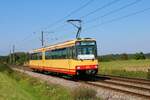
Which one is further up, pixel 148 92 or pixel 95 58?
pixel 95 58

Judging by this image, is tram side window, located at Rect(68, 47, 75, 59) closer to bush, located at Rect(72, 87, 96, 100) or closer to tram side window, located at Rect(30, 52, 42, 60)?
bush, located at Rect(72, 87, 96, 100)

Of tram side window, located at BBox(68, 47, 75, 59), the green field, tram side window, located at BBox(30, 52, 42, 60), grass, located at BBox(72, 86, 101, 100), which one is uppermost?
tram side window, located at BBox(30, 52, 42, 60)

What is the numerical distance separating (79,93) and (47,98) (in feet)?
10.1

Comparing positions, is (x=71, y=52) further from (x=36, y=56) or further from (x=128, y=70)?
(x=36, y=56)

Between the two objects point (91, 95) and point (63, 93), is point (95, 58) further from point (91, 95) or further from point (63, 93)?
point (91, 95)

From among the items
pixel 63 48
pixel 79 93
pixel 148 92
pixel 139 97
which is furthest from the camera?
pixel 63 48

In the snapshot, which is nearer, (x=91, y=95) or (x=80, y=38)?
(x=91, y=95)

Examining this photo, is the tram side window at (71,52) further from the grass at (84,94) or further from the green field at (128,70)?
the grass at (84,94)

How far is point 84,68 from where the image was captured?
3061cm

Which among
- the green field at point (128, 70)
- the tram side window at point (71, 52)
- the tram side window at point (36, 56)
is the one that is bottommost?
the green field at point (128, 70)

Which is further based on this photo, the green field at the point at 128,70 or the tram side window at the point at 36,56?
the tram side window at the point at 36,56

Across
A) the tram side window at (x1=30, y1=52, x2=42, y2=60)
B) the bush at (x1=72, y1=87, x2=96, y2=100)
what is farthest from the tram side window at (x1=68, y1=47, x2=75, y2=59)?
the tram side window at (x1=30, y1=52, x2=42, y2=60)

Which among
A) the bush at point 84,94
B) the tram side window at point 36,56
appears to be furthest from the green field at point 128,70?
the bush at point 84,94

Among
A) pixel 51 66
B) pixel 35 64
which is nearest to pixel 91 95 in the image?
pixel 51 66
